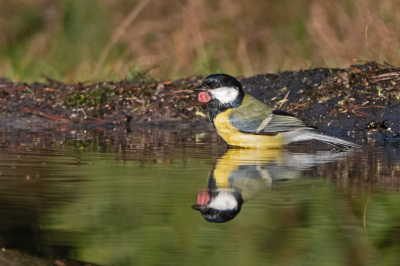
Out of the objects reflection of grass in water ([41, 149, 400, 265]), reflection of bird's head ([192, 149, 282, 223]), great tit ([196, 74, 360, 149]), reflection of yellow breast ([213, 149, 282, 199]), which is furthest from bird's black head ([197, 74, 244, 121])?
reflection of grass in water ([41, 149, 400, 265])

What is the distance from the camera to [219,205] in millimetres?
3180

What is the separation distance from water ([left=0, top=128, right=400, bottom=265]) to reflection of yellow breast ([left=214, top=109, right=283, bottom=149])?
51 centimetres

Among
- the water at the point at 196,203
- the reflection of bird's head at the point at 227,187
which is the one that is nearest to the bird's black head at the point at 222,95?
the water at the point at 196,203

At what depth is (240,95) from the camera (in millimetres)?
6484

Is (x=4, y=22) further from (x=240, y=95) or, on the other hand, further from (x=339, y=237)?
(x=339, y=237)

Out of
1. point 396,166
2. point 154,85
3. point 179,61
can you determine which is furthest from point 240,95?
point 179,61

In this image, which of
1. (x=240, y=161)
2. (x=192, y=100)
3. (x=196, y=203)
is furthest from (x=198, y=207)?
(x=192, y=100)

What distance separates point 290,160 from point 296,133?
4.22 ft

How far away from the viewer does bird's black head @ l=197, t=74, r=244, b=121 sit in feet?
21.0

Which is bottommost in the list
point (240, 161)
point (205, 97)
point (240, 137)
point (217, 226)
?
point (217, 226)

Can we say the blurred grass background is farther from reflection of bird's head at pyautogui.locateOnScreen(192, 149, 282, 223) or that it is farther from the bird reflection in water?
reflection of bird's head at pyautogui.locateOnScreen(192, 149, 282, 223)

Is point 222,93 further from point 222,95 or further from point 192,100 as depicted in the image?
point 192,100

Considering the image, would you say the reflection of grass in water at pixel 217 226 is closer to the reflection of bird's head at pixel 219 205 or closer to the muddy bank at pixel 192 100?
the reflection of bird's head at pixel 219 205

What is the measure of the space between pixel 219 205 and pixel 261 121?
10.1 feet
